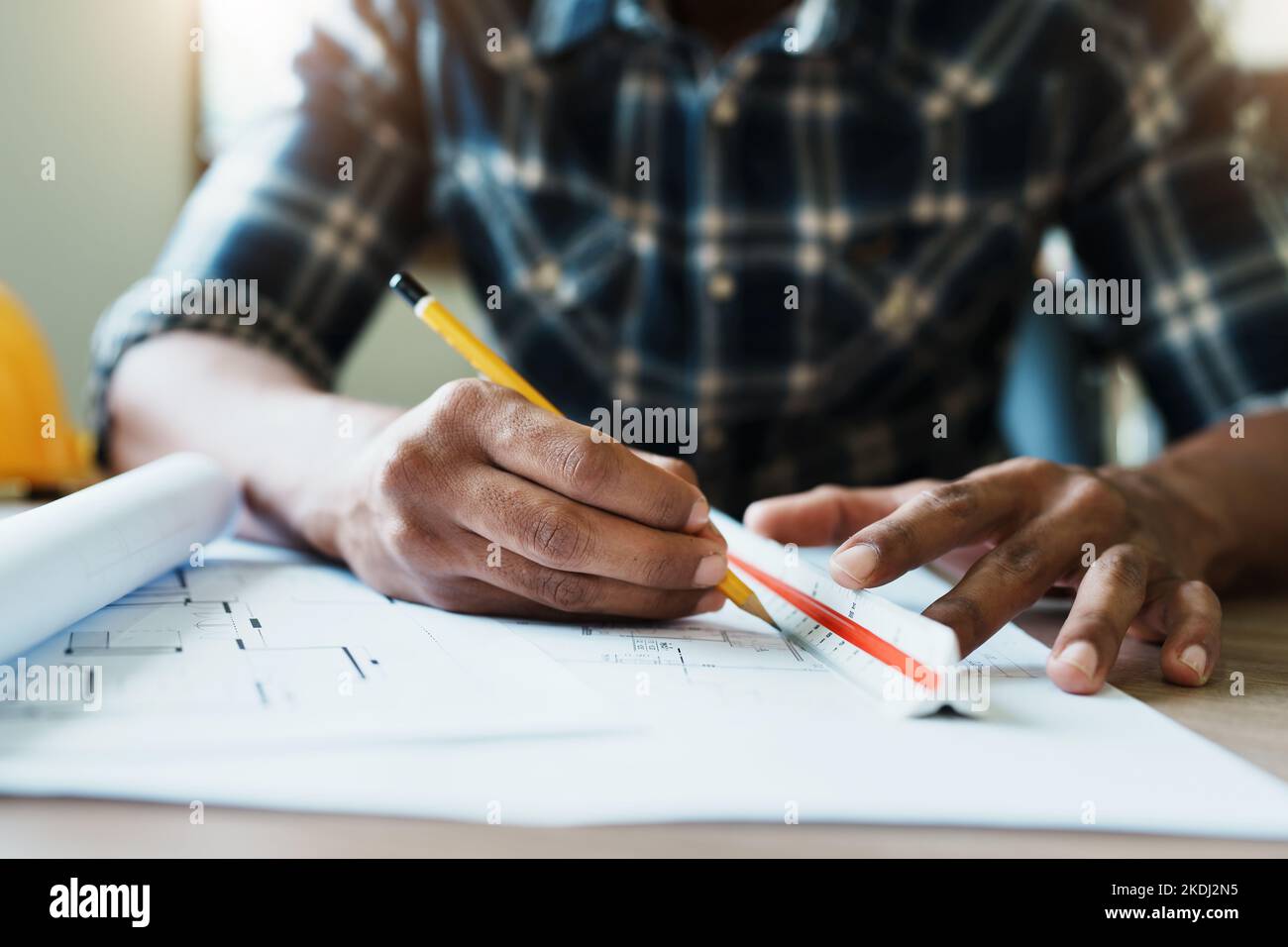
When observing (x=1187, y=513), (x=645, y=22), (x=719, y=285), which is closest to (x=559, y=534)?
(x=1187, y=513)

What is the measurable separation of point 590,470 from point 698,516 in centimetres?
5

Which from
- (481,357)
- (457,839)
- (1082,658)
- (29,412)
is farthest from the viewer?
(29,412)

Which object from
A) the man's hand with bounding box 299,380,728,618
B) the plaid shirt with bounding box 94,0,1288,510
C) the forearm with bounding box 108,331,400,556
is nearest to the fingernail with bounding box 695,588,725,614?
the man's hand with bounding box 299,380,728,618

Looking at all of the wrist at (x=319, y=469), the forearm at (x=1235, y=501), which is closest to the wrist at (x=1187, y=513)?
the forearm at (x=1235, y=501)

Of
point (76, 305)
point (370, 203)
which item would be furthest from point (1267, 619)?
point (76, 305)

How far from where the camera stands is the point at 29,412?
3.38ft

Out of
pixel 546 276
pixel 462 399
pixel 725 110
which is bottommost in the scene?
pixel 462 399

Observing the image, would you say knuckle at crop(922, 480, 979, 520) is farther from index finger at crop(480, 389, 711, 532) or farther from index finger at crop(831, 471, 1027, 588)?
index finger at crop(480, 389, 711, 532)

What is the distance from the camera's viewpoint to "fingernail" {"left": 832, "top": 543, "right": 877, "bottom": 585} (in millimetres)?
409

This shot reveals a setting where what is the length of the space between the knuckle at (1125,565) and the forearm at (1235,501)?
14 cm

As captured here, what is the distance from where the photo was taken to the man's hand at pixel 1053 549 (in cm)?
41

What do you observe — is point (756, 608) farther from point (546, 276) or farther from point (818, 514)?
point (546, 276)
